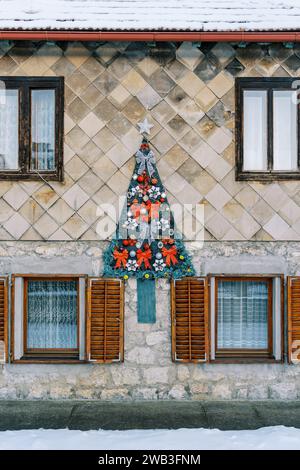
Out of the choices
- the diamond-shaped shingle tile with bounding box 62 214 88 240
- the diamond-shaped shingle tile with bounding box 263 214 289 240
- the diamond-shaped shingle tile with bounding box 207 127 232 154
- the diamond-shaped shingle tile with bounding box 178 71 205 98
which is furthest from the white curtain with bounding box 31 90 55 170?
the diamond-shaped shingle tile with bounding box 263 214 289 240

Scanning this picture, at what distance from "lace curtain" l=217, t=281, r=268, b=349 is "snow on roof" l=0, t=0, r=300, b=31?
3693 millimetres

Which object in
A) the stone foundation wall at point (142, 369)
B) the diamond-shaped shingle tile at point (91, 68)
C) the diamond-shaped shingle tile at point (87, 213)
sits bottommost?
the stone foundation wall at point (142, 369)

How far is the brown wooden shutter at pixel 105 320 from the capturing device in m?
5.83

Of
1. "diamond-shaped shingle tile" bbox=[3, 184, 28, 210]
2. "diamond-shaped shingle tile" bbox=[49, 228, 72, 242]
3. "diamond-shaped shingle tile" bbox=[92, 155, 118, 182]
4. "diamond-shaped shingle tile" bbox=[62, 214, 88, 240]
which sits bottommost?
"diamond-shaped shingle tile" bbox=[49, 228, 72, 242]

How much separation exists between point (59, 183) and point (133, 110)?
152cm

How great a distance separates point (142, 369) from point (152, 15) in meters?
5.09

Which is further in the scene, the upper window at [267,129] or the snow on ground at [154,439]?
the upper window at [267,129]

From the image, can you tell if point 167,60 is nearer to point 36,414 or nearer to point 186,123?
point 186,123

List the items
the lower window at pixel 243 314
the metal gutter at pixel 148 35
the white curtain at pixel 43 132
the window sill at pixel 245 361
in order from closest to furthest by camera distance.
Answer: the metal gutter at pixel 148 35
the window sill at pixel 245 361
the white curtain at pixel 43 132
the lower window at pixel 243 314

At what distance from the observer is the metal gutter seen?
18.4ft

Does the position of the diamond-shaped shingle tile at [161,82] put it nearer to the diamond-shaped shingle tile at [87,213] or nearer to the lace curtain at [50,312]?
the diamond-shaped shingle tile at [87,213]

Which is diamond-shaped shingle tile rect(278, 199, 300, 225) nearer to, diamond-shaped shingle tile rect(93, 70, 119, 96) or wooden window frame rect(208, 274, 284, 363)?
wooden window frame rect(208, 274, 284, 363)

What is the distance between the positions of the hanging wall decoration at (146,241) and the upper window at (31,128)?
3.85 feet

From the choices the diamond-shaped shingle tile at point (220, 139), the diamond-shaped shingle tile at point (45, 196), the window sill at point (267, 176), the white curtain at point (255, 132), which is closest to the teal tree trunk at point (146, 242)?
the diamond-shaped shingle tile at point (220, 139)
